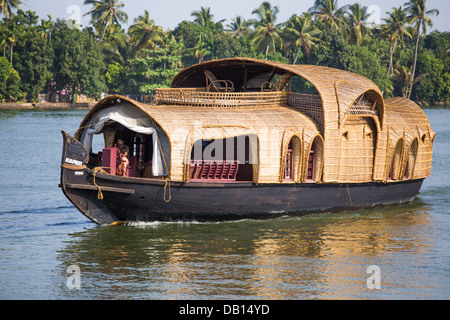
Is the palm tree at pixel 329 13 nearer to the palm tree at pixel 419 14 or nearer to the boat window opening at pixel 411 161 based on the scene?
the palm tree at pixel 419 14

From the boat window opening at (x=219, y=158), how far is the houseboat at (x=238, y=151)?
0.07 ft

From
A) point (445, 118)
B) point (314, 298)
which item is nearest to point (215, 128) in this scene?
point (314, 298)

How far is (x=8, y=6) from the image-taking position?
191ft

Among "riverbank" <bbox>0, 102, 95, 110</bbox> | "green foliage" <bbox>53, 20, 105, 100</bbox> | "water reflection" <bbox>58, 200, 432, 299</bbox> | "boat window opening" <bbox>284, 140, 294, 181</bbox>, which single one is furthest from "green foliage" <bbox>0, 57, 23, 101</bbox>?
"boat window opening" <bbox>284, 140, 294, 181</bbox>

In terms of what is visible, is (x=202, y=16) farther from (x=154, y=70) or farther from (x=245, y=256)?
(x=245, y=256)

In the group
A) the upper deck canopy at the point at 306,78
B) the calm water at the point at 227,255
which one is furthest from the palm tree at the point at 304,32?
the calm water at the point at 227,255

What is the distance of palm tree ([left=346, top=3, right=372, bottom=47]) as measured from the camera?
6188 centimetres

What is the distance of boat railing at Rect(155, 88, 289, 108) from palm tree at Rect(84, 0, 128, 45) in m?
52.1

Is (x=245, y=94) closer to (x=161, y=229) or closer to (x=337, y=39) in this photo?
(x=161, y=229)

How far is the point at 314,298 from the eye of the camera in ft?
31.5

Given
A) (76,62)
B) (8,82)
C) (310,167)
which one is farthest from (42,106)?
(310,167)

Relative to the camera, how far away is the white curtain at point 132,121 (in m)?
12.6

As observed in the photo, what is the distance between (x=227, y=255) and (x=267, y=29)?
50.8 m

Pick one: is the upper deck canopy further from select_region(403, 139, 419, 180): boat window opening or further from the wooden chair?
select_region(403, 139, 419, 180): boat window opening
